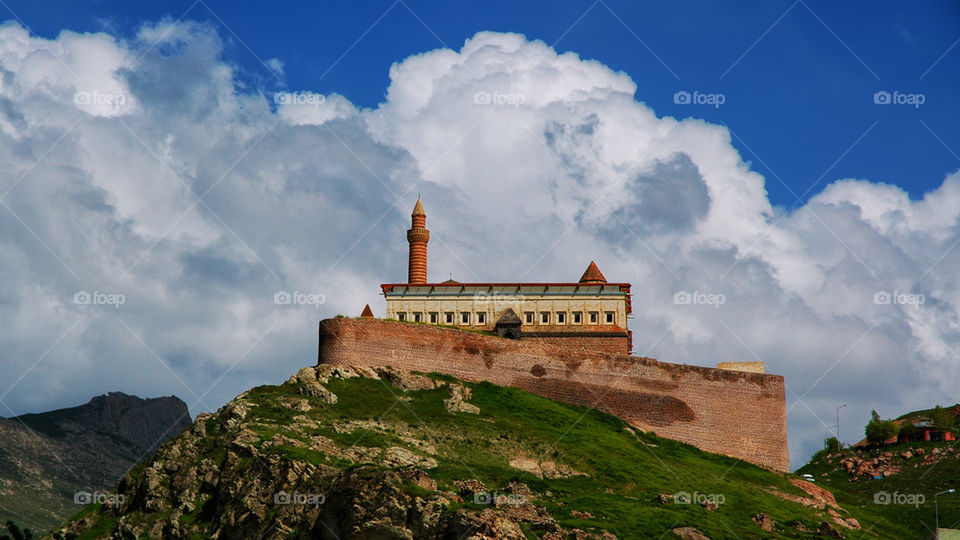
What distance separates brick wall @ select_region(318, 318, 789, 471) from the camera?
97375 millimetres

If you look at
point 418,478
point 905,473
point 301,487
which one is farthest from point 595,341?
point 301,487

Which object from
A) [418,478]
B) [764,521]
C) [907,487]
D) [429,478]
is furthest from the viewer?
[907,487]

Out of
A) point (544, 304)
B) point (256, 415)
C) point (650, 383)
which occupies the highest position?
point (544, 304)

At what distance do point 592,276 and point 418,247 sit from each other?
1969 cm

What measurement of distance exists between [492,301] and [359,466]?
46.2 m

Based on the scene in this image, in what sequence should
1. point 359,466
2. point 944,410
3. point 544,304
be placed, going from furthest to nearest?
point 944,410 → point 544,304 → point 359,466

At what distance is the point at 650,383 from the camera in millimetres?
103062

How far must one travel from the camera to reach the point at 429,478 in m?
72.9

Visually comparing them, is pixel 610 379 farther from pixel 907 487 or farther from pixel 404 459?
pixel 907 487

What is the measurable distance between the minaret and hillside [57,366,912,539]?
24.4 m

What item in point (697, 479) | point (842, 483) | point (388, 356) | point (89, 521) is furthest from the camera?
point (842, 483)

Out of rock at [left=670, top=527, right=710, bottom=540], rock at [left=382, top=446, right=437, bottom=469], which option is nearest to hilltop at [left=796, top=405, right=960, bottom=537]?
rock at [left=670, top=527, right=710, bottom=540]

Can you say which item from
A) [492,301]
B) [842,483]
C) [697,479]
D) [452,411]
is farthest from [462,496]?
[842,483]

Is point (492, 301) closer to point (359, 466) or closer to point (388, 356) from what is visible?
point (388, 356)
